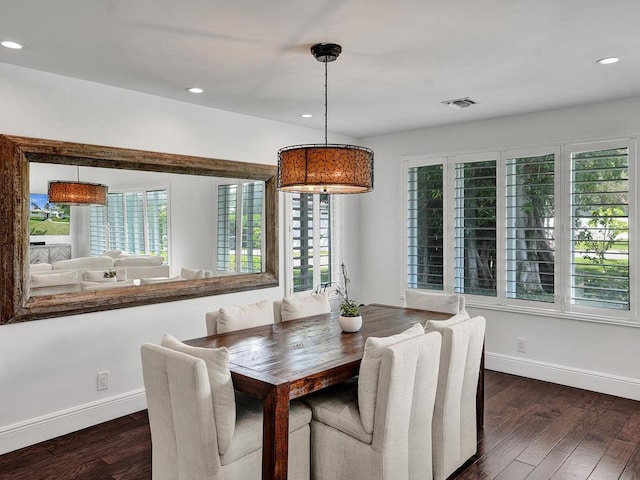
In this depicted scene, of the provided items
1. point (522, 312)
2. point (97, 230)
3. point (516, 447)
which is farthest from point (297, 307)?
point (522, 312)

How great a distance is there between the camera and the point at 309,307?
3713 mm

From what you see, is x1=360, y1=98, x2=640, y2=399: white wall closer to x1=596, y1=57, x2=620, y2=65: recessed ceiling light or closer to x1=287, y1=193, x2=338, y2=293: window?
x1=287, y1=193, x2=338, y2=293: window

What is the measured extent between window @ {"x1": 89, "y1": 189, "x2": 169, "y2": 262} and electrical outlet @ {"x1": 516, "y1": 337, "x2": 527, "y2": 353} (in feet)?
11.3

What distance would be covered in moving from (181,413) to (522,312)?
3595mm

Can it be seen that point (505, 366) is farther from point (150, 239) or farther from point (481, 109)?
point (150, 239)

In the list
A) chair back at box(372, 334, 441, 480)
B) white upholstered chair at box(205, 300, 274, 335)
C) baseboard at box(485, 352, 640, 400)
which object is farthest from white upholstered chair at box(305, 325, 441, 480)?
baseboard at box(485, 352, 640, 400)

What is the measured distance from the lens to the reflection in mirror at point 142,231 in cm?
331

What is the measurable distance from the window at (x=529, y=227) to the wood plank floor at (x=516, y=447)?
961 mm

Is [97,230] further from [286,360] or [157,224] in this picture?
[286,360]

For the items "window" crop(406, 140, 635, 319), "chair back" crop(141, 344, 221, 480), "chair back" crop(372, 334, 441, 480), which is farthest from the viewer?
"window" crop(406, 140, 635, 319)

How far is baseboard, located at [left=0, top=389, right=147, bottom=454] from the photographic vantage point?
3.05 metres

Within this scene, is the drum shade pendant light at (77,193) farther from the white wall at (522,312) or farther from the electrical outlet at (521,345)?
the electrical outlet at (521,345)

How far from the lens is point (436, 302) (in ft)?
12.9

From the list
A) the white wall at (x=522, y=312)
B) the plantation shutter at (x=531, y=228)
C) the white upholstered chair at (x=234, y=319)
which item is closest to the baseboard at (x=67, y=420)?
the white upholstered chair at (x=234, y=319)
